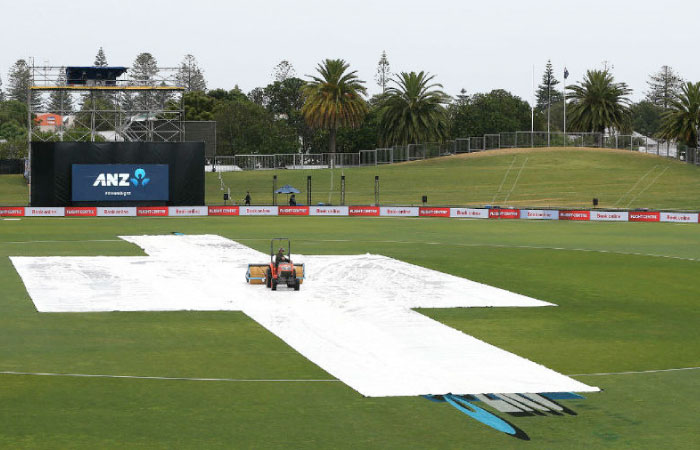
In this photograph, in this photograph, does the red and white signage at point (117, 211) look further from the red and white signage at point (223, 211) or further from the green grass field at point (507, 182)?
the green grass field at point (507, 182)

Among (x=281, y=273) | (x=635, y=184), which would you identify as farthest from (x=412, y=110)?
(x=281, y=273)

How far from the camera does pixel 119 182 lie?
71.8m

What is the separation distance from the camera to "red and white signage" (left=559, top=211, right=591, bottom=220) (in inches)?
2803

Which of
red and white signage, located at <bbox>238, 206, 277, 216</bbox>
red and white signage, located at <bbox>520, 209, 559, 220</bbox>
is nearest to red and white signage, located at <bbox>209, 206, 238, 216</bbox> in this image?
red and white signage, located at <bbox>238, 206, 277, 216</bbox>

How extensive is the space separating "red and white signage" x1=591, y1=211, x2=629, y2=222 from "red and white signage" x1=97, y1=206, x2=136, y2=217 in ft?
113

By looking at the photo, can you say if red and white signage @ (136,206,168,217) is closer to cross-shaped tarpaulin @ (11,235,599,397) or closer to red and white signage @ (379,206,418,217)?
red and white signage @ (379,206,418,217)

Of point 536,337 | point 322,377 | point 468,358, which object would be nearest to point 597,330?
point 536,337

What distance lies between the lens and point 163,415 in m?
14.1

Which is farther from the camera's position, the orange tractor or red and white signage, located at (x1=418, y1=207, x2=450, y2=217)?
red and white signage, located at (x1=418, y1=207, x2=450, y2=217)

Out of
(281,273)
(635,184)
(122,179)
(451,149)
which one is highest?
(451,149)

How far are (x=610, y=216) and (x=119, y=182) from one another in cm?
3689

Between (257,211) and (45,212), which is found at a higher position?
(257,211)

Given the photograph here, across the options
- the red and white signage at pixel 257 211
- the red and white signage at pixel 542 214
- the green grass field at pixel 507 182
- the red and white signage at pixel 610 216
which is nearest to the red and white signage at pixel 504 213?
the red and white signage at pixel 542 214

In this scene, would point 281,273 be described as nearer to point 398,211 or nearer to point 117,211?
point 117,211
